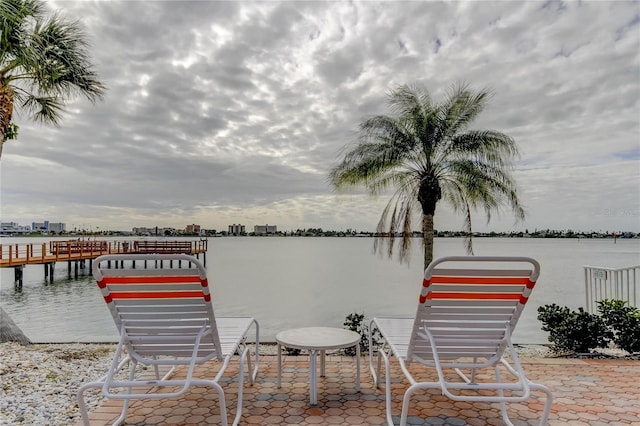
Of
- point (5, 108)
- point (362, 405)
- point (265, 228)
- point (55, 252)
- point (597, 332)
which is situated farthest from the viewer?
point (265, 228)

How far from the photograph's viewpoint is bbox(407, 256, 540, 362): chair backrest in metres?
2.46

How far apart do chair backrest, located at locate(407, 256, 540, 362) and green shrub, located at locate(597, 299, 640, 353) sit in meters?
3.37

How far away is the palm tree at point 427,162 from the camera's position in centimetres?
709

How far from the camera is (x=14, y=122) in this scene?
7.63 meters

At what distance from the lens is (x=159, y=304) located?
8.30ft

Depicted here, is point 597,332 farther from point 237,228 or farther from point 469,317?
point 237,228

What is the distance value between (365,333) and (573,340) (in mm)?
3029

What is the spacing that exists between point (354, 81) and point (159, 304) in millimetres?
9827

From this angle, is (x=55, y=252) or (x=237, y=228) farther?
(x=237, y=228)

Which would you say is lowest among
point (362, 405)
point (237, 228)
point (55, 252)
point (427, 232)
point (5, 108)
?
point (55, 252)

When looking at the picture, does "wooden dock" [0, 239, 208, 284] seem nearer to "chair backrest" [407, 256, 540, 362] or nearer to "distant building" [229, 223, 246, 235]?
"chair backrest" [407, 256, 540, 362]

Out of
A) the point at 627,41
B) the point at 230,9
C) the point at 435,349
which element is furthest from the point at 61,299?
the point at 627,41

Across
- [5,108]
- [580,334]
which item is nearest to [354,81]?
[5,108]

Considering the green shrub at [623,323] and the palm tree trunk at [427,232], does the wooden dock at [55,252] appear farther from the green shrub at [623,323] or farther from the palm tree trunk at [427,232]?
the green shrub at [623,323]
